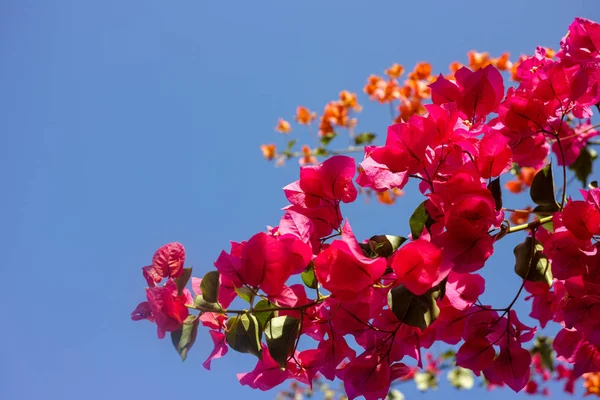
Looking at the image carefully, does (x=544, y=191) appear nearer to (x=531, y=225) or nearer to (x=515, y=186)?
(x=531, y=225)

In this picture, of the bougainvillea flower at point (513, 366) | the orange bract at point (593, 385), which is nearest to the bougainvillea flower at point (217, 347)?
the bougainvillea flower at point (513, 366)

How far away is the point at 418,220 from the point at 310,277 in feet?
0.47

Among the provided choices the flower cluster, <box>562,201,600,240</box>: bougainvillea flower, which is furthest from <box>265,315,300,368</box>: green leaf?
<box>562,201,600,240</box>: bougainvillea flower

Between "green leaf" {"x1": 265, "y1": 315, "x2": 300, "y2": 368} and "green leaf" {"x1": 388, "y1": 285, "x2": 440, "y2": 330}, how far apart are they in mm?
114

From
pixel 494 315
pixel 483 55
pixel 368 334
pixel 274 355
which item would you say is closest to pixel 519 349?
pixel 494 315

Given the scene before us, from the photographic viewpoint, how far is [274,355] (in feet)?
1.95

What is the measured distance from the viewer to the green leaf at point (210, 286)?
1.89 ft

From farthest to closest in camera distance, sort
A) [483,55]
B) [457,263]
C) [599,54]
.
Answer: [483,55] → [599,54] → [457,263]

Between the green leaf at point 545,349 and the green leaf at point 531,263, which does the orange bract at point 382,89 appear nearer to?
the green leaf at point 545,349

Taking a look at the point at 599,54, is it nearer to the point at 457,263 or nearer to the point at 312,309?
the point at 457,263

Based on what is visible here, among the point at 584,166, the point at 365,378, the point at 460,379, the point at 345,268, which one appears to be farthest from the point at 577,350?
the point at 460,379

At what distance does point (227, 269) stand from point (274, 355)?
11 centimetres

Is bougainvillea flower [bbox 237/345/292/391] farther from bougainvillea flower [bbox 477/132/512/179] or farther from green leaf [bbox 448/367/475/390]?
green leaf [bbox 448/367/475/390]

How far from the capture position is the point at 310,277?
25.2 inches
